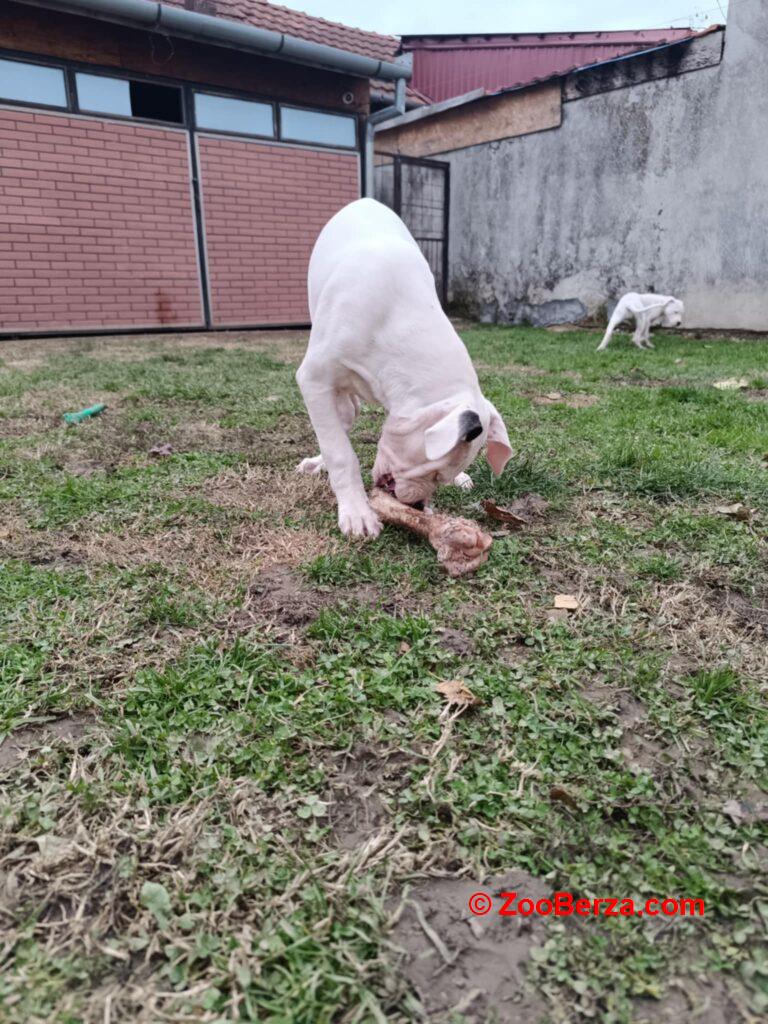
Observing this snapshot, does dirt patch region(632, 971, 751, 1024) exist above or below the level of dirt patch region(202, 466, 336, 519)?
below

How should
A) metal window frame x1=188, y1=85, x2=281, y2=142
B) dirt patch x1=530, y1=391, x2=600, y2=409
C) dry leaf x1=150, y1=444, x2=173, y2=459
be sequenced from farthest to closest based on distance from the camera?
metal window frame x1=188, y1=85, x2=281, y2=142
dirt patch x1=530, y1=391, x2=600, y2=409
dry leaf x1=150, y1=444, x2=173, y2=459

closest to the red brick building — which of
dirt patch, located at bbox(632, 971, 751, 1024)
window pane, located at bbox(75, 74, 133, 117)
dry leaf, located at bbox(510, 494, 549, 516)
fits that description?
window pane, located at bbox(75, 74, 133, 117)

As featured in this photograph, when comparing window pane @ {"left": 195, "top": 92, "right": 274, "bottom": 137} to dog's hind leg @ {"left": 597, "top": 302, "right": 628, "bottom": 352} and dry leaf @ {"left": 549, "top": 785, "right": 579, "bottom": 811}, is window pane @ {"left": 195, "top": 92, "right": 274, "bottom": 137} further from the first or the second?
dry leaf @ {"left": 549, "top": 785, "right": 579, "bottom": 811}

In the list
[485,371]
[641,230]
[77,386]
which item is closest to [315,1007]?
[77,386]

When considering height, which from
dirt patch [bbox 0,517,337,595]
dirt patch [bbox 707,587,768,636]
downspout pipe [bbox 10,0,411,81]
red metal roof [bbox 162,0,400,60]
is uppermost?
red metal roof [bbox 162,0,400,60]

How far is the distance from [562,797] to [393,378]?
1.60 metres

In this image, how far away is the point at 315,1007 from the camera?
109cm

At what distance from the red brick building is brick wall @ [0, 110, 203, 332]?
0.06 feet

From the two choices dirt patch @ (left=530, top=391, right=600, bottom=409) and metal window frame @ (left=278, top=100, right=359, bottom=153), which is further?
metal window frame @ (left=278, top=100, right=359, bottom=153)

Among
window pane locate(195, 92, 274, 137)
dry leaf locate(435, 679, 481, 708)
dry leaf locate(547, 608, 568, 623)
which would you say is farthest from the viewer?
window pane locate(195, 92, 274, 137)

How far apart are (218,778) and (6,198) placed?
35.6 ft

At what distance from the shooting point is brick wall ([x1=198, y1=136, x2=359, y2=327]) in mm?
11359

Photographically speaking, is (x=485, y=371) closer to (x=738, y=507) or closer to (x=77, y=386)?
(x=77, y=386)

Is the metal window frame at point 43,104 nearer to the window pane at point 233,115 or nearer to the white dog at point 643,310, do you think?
the window pane at point 233,115
